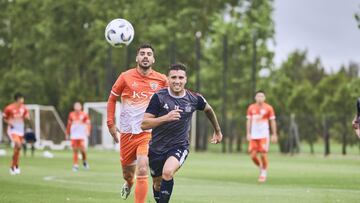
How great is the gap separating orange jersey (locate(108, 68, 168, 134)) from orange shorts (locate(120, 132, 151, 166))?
11cm

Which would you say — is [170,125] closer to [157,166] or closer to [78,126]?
[157,166]

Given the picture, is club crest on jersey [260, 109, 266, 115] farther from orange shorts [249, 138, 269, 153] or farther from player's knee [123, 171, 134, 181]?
player's knee [123, 171, 134, 181]

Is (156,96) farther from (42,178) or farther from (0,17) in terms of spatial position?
(0,17)

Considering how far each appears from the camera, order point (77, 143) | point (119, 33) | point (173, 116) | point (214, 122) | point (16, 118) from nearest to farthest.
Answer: point (173, 116), point (214, 122), point (119, 33), point (16, 118), point (77, 143)

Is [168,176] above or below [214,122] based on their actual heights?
below

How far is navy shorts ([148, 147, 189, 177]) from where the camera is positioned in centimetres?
1357

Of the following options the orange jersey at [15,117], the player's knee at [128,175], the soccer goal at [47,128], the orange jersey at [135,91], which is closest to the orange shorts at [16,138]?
the orange jersey at [15,117]

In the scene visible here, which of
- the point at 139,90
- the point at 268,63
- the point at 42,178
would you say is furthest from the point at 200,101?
the point at 268,63

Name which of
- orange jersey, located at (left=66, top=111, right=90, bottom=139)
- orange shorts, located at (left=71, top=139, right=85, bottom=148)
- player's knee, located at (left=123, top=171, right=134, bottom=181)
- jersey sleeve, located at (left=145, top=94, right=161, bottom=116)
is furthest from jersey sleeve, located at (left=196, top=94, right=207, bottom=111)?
orange jersey, located at (left=66, top=111, right=90, bottom=139)

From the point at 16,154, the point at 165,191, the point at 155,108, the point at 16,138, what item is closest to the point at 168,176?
the point at 165,191

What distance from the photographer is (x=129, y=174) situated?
52.3 ft

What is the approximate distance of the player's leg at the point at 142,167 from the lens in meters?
14.3

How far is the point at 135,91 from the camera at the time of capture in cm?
1550

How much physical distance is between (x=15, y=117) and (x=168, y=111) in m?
17.4
